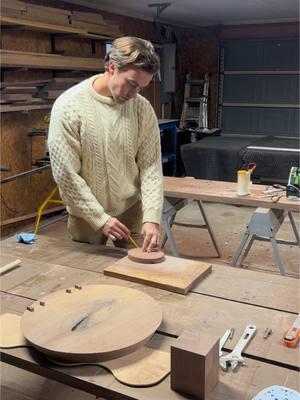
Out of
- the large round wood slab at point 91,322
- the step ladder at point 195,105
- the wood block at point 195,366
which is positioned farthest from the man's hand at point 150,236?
the step ladder at point 195,105

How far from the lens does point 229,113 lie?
6855 mm

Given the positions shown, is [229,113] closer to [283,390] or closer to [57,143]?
[57,143]

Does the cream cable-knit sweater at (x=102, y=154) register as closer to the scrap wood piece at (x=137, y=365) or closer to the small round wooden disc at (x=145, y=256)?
the small round wooden disc at (x=145, y=256)

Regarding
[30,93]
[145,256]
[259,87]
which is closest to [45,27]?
[30,93]

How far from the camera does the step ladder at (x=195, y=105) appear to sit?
263 inches

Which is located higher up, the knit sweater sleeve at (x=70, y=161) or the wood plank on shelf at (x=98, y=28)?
the wood plank on shelf at (x=98, y=28)

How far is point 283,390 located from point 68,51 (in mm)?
4179

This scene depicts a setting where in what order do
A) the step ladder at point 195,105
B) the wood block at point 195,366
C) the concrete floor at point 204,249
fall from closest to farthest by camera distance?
the wood block at point 195,366, the concrete floor at point 204,249, the step ladder at point 195,105

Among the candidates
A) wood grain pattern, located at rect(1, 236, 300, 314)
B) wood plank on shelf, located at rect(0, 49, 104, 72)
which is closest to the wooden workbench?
wood grain pattern, located at rect(1, 236, 300, 314)

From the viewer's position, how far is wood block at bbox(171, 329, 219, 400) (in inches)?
32.8

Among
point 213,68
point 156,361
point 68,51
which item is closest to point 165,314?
point 156,361

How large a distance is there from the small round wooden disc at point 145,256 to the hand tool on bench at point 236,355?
461 mm

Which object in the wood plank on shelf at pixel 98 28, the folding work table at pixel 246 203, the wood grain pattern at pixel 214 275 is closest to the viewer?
the wood grain pattern at pixel 214 275

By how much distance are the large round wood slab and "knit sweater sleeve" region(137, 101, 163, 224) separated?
55 centimetres
